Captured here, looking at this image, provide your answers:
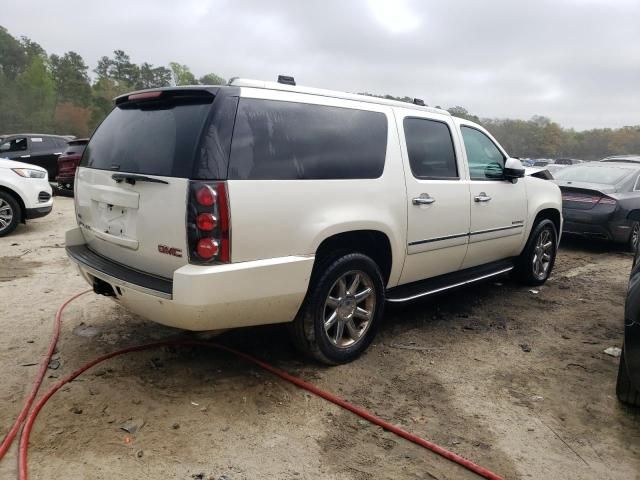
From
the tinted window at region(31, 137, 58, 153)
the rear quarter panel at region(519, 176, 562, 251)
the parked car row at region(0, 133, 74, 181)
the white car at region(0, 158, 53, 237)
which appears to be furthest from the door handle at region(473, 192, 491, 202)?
the tinted window at region(31, 137, 58, 153)

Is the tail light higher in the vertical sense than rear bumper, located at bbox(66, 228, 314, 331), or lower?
higher

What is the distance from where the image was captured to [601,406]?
3.24m

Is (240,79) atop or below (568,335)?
atop

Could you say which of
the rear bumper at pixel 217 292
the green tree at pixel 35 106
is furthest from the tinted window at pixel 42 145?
the green tree at pixel 35 106

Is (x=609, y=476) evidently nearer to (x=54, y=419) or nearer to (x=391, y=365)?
(x=391, y=365)

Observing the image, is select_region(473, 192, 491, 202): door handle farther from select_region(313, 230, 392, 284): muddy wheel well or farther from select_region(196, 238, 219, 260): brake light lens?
select_region(196, 238, 219, 260): brake light lens

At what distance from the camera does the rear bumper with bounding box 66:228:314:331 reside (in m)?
2.76

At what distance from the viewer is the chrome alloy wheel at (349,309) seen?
352 cm

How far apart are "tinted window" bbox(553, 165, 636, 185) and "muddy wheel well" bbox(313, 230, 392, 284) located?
6475 mm

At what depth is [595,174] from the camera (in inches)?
354

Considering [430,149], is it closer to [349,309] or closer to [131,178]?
[349,309]

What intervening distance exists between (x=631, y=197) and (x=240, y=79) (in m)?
7.54

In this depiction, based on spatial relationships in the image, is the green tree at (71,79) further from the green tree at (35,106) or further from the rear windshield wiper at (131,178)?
the rear windshield wiper at (131,178)

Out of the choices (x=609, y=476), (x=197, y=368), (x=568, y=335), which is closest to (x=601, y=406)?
(x=609, y=476)
